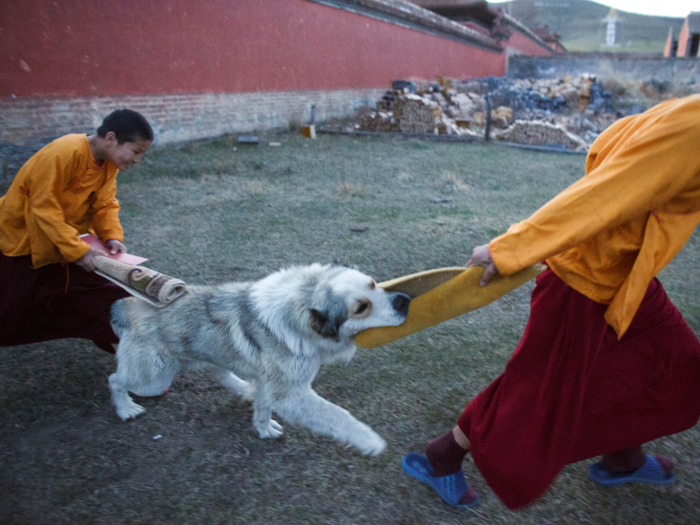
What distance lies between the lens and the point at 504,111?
625 inches

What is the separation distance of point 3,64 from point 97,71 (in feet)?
5.57

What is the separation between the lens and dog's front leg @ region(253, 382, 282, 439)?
2.45 meters

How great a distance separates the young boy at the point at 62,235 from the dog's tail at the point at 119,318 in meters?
0.17

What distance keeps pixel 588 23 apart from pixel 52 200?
107641mm

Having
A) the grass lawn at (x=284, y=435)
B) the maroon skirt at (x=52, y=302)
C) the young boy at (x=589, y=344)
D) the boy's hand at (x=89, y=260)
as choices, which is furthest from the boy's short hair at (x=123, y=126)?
the young boy at (x=589, y=344)

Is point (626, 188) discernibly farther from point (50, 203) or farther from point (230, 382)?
point (50, 203)

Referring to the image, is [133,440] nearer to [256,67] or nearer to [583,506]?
[583,506]

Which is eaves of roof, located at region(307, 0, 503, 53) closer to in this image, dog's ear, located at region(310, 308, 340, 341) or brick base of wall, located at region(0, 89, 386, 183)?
→ brick base of wall, located at region(0, 89, 386, 183)

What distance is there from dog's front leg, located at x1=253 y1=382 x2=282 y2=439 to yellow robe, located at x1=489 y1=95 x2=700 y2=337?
145 centimetres

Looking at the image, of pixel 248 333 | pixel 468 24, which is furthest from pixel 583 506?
pixel 468 24

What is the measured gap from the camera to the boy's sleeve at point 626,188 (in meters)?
1.41

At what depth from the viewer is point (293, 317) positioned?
238 cm

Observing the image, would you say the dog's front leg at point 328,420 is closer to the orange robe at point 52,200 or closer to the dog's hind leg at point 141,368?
the dog's hind leg at point 141,368

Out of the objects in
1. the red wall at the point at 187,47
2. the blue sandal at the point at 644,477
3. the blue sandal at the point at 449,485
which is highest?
the red wall at the point at 187,47
